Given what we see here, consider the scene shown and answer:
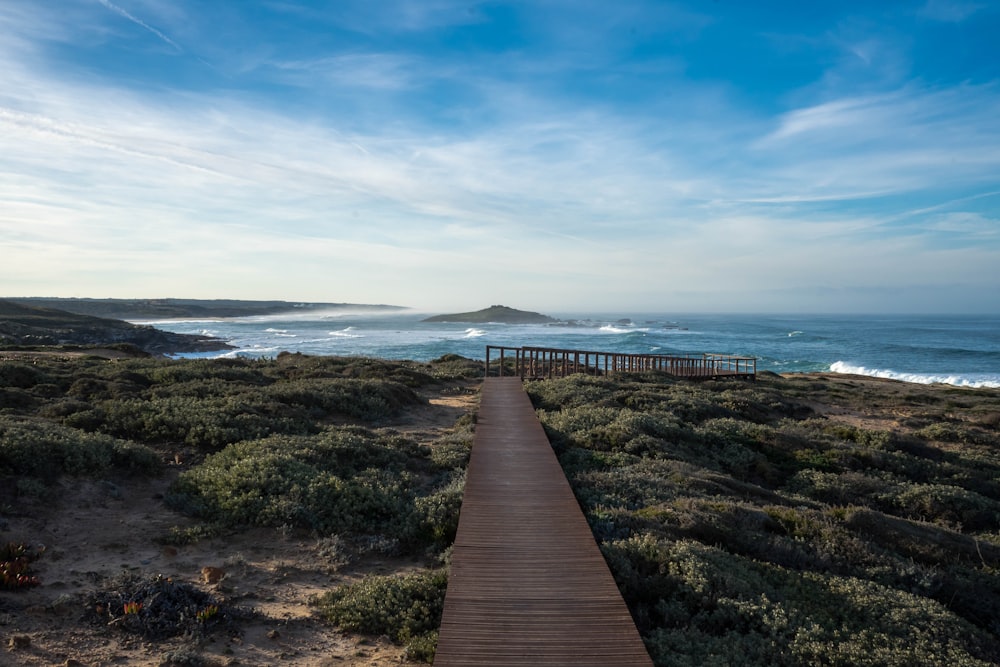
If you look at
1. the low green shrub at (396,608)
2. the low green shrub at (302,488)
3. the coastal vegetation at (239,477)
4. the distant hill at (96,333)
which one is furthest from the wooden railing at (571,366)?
the distant hill at (96,333)

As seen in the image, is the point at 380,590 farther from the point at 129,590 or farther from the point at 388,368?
the point at 388,368

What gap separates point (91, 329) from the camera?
54.6 metres

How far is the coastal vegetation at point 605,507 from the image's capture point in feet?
15.6

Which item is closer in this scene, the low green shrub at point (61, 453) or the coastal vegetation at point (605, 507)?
the coastal vegetation at point (605, 507)

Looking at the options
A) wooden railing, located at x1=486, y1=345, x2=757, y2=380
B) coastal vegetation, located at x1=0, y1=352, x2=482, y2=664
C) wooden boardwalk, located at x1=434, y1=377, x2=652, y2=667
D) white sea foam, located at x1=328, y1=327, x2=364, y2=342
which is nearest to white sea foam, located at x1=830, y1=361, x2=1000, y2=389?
wooden railing, located at x1=486, y1=345, x2=757, y2=380

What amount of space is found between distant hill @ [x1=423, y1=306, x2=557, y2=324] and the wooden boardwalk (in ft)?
400

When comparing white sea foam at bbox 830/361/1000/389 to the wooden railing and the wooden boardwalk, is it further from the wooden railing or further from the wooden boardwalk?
the wooden boardwalk

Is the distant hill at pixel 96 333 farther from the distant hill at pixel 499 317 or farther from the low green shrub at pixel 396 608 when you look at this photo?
the distant hill at pixel 499 317

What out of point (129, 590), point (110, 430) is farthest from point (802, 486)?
point (110, 430)

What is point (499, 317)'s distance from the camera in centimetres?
14125

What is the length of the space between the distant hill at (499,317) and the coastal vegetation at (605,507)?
11722 centimetres

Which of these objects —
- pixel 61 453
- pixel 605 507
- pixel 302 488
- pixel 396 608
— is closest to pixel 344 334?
pixel 61 453

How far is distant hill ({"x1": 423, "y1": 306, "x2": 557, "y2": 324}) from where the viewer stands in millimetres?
133887

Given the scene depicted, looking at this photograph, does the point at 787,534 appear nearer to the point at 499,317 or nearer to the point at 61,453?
the point at 61,453
